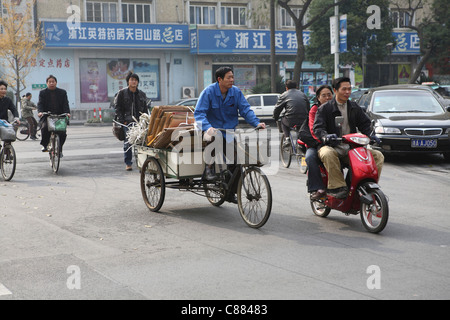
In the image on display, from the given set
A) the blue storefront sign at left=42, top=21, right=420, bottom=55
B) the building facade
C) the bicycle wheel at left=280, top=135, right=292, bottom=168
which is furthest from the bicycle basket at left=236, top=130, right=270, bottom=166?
the blue storefront sign at left=42, top=21, right=420, bottom=55

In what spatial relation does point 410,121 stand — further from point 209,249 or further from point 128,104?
point 209,249

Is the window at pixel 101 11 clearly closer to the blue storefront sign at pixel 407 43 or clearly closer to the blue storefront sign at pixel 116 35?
the blue storefront sign at pixel 116 35

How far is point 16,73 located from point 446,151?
2708 centimetres

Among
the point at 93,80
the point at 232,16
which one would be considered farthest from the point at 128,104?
the point at 232,16

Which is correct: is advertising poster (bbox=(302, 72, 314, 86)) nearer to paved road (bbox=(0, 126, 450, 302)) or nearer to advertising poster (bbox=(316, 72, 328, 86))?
advertising poster (bbox=(316, 72, 328, 86))

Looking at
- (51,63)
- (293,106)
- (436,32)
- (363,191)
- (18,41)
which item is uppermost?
(436,32)

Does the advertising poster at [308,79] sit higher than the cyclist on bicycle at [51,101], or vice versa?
the advertising poster at [308,79]

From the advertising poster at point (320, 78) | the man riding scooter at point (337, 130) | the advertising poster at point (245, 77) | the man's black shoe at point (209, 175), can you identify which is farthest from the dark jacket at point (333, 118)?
the advertising poster at point (320, 78)

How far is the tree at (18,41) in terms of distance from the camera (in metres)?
33.7

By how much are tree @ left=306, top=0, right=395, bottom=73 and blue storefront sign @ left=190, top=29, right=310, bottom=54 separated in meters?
1.93

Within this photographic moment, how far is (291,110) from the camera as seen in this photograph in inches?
487

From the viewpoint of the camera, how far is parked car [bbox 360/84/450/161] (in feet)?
39.8

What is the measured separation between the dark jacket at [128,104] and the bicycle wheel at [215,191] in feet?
13.8

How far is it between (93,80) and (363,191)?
31.8 meters
